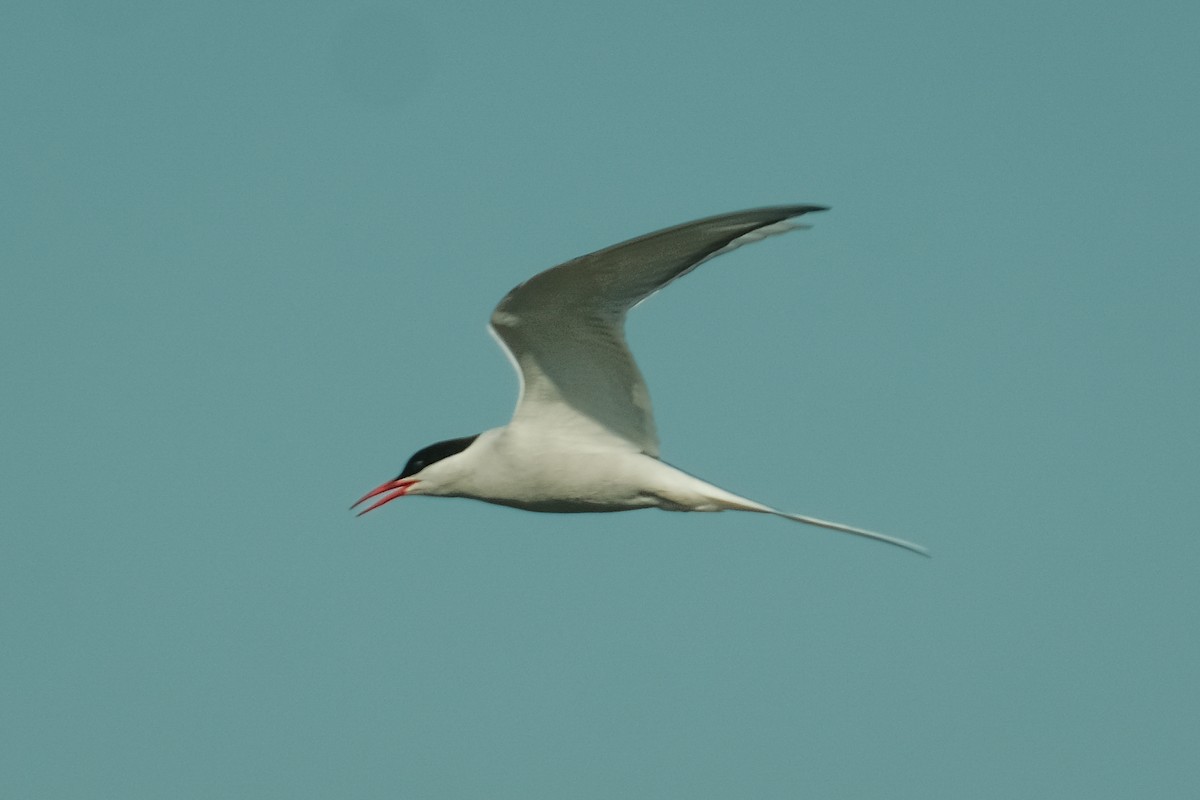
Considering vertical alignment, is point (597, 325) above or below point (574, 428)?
above

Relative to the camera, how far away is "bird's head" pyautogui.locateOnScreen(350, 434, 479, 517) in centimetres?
942

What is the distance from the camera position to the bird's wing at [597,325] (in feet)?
24.5

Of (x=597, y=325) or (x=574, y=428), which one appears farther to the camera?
(x=574, y=428)

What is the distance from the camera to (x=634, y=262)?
7746 mm

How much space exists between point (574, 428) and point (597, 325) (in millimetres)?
921

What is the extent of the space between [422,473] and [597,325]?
6.24 ft

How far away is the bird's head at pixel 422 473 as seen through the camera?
9.42m

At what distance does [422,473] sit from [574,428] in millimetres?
1179

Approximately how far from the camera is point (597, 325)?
841cm

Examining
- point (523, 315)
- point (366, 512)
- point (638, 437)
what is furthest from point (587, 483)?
point (366, 512)

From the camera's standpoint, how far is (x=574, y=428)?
358 inches

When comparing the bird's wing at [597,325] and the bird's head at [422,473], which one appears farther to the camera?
the bird's head at [422,473]

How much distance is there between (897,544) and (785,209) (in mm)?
1928

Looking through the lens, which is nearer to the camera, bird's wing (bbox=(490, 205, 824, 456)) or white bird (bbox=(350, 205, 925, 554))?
bird's wing (bbox=(490, 205, 824, 456))
